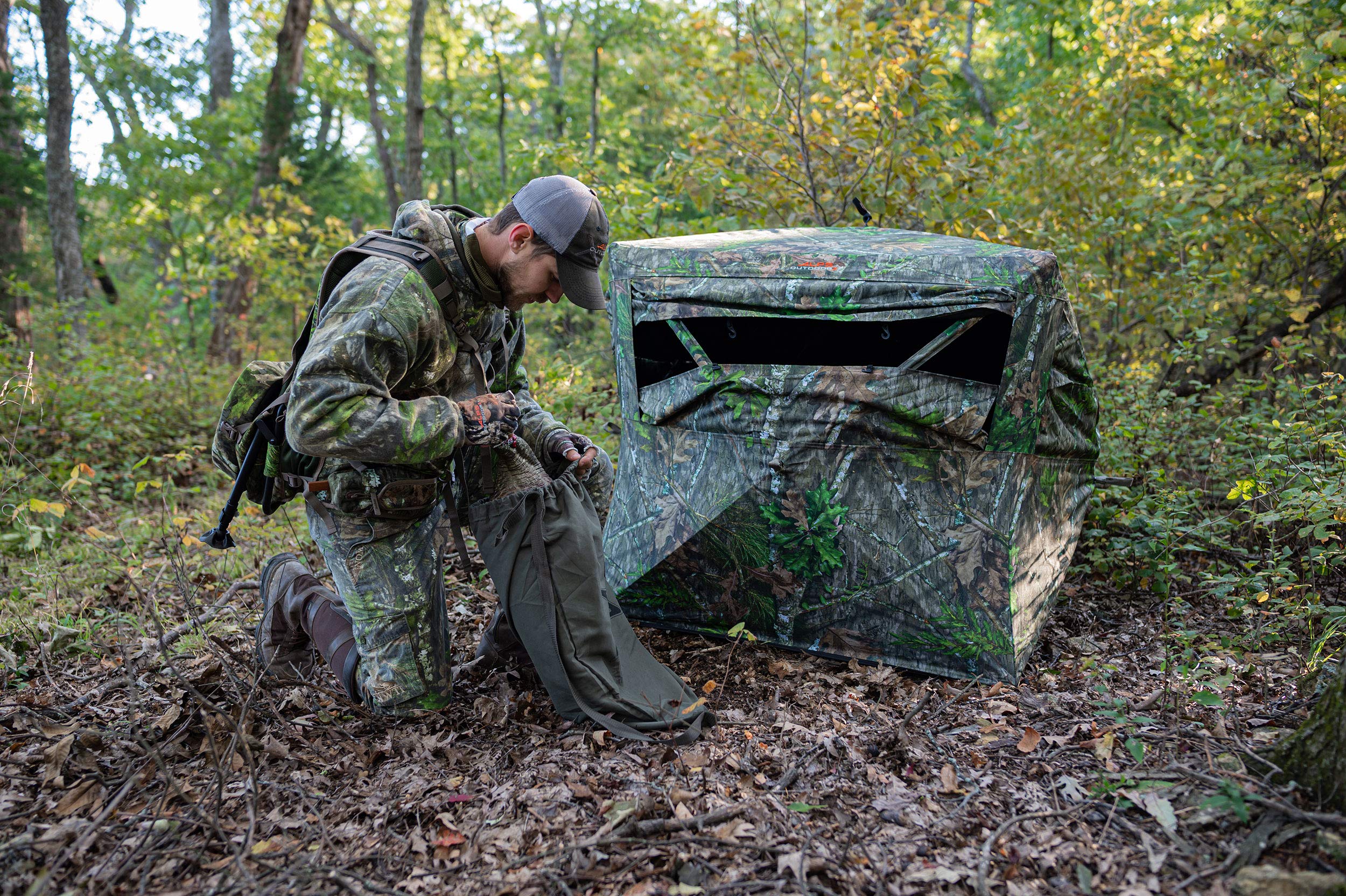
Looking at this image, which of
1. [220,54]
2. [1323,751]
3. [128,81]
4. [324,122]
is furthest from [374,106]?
[1323,751]

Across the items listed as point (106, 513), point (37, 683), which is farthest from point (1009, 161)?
point (106, 513)

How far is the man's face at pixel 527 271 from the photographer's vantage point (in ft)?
9.23

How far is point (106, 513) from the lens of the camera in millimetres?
5996

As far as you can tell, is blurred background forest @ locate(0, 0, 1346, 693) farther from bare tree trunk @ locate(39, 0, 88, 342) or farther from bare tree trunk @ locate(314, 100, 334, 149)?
bare tree trunk @ locate(314, 100, 334, 149)

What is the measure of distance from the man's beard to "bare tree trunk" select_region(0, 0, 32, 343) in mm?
8325

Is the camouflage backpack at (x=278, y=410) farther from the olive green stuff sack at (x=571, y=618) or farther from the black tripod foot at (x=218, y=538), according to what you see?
the olive green stuff sack at (x=571, y=618)

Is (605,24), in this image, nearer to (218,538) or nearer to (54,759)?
(218,538)

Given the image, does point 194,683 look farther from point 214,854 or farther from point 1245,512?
point 1245,512

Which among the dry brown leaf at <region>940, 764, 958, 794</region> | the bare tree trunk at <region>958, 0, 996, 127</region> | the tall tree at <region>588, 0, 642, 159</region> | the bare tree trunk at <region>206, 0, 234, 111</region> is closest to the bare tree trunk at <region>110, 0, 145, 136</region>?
the bare tree trunk at <region>206, 0, 234, 111</region>

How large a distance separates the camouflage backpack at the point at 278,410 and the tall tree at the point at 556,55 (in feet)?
44.4

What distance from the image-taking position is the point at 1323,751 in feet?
6.57

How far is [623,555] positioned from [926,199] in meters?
3.43

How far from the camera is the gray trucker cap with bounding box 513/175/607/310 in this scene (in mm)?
2775

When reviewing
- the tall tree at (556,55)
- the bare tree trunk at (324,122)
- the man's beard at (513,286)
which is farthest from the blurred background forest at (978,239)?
the bare tree trunk at (324,122)
